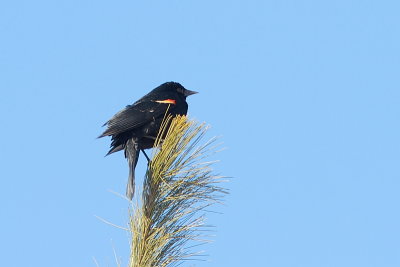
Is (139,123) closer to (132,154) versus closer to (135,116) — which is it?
(135,116)

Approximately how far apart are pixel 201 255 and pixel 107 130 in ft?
7.67

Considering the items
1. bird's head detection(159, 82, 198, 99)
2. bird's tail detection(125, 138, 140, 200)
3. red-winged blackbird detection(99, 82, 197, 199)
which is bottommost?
bird's tail detection(125, 138, 140, 200)

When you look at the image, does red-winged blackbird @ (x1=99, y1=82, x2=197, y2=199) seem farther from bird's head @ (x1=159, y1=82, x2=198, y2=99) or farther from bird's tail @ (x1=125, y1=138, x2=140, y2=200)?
bird's head @ (x1=159, y1=82, x2=198, y2=99)

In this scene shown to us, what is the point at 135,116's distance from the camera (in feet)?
15.2

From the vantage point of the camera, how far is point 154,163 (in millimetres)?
2658

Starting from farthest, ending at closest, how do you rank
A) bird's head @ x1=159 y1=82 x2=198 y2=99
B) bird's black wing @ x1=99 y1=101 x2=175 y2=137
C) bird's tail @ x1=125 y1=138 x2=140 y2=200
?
bird's head @ x1=159 y1=82 x2=198 y2=99
bird's black wing @ x1=99 y1=101 x2=175 y2=137
bird's tail @ x1=125 y1=138 x2=140 y2=200

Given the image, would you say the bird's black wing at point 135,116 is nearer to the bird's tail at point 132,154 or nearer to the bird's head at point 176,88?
the bird's tail at point 132,154

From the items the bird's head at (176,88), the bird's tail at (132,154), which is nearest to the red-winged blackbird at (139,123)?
the bird's tail at (132,154)

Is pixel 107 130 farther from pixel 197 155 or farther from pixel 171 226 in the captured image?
pixel 171 226

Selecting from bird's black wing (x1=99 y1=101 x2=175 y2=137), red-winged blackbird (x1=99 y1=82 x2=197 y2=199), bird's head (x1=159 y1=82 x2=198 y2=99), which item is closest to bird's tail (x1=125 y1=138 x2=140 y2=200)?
red-winged blackbird (x1=99 y1=82 x2=197 y2=199)

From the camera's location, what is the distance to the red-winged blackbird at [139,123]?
4.43 m

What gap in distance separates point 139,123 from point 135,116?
9cm

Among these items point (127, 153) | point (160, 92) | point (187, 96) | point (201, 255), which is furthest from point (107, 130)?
point (201, 255)

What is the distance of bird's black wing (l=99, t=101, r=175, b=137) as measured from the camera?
4426 mm
